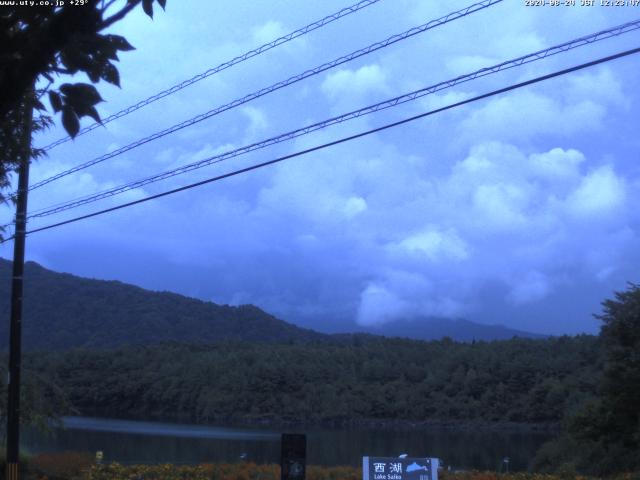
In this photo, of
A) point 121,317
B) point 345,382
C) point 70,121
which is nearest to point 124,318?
point 121,317

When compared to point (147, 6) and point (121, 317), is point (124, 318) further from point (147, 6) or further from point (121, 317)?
point (147, 6)

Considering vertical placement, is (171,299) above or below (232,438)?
above

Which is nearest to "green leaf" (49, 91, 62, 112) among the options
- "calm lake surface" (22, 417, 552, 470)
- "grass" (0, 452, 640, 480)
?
"grass" (0, 452, 640, 480)

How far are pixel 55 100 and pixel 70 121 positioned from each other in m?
0.14

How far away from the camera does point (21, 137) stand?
20.7ft

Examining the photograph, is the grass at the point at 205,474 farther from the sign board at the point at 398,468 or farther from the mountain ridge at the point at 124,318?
the mountain ridge at the point at 124,318

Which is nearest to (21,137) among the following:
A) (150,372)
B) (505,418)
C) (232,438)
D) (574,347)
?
(232,438)

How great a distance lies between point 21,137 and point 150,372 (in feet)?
185

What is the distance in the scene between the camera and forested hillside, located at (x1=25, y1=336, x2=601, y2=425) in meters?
48.3

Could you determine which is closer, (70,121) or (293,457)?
(70,121)

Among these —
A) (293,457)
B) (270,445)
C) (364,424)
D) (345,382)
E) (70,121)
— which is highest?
(70,121)

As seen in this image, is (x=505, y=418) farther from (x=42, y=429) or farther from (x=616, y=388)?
(x=42, y=429)

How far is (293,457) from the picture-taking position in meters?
12.3

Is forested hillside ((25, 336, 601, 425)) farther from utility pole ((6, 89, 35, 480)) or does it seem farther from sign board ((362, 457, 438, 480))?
sign board ((362, 457, 438, 480))
